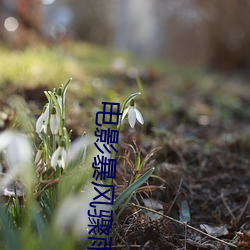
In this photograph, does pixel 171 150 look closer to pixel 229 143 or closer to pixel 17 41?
pixel 229 143

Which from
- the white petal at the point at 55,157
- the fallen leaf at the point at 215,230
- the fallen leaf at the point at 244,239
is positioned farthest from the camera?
the fallen leaf at the point at 215,230

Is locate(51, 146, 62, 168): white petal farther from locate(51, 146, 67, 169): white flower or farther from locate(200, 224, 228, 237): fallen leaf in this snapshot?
locate(200, 224, 228, 237): fallen leaf

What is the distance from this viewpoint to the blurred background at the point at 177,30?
6.51m

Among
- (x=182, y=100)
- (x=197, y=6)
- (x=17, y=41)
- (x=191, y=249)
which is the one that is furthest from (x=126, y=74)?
(x=197, y=6)

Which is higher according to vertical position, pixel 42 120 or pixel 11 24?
pixel 11 24

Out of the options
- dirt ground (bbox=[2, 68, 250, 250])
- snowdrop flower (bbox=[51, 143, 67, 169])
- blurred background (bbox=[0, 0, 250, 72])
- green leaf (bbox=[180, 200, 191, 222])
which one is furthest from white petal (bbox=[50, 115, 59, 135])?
blurred background (bbox=[0, 0, 250, 72])

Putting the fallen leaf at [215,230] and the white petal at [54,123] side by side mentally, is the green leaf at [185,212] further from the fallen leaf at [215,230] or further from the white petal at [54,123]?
the white petal at [54,123]

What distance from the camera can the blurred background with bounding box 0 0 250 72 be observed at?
256 inches

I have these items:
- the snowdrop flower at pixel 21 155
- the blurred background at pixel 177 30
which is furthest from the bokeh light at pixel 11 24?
the snowdrop flower at pixel 21 155

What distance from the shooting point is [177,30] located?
9125 mm

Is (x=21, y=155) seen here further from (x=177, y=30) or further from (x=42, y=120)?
(x=177, y=30)

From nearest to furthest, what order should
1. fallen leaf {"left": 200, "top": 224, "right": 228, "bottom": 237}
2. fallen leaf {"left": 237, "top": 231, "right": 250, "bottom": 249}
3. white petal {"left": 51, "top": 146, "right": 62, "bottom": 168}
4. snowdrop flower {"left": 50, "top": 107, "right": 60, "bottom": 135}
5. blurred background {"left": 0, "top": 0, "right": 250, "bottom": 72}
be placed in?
white petal {"left": 51, "top": 146, "right": 62, "bottom": 168} → snowdrop flower {"left": 50, "top": 107, "right": 60, "bottom": 135} → fallen leaf {"left": 237, "top": 231, "right": 250, "bottom": 249} → fallen leaf {"left": 200, "top": 224, "right": 228, "bottom": 237} → blurred background {"left": 0, "top": 0, "right": 250, "bottom": 72}

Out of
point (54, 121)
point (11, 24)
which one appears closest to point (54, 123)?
point (54, 121)

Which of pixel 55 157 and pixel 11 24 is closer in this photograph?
pixel 55 157
